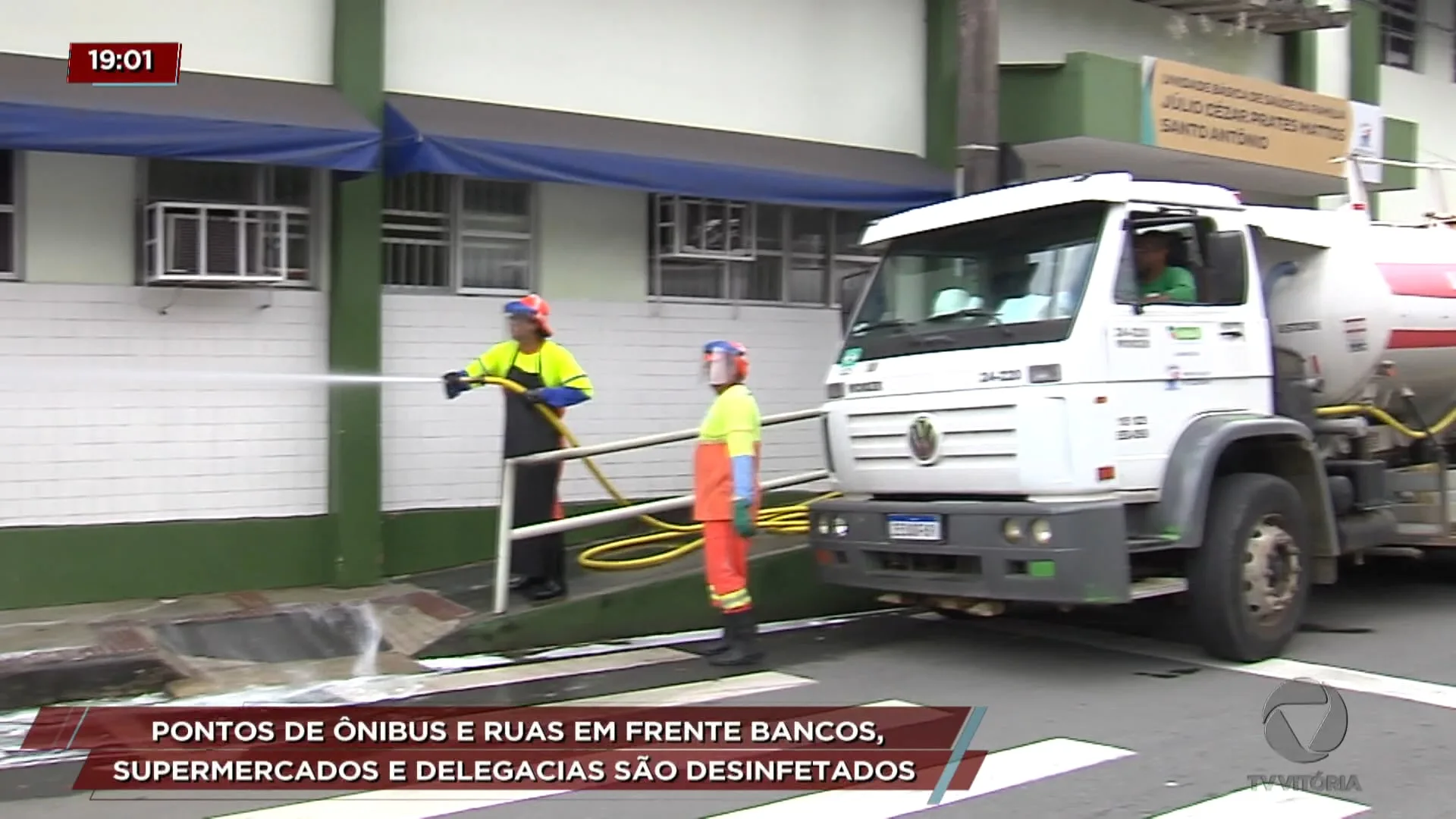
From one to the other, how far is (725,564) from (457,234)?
157 inches

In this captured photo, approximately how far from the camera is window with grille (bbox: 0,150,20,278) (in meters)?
8.80

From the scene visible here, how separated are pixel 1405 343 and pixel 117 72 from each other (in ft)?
27.0

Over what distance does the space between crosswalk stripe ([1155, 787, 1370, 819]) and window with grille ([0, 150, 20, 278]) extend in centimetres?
751

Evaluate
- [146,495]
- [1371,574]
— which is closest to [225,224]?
[146,495]

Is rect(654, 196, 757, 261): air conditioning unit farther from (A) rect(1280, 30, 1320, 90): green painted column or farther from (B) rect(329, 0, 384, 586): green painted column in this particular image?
(A) rect(1280, 30, 1320, 90): green painted column

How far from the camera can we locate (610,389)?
1111cm

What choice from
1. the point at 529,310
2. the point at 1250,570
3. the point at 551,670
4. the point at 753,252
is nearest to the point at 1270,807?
the point at 1250,570

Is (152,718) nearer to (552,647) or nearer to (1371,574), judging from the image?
(552,647)

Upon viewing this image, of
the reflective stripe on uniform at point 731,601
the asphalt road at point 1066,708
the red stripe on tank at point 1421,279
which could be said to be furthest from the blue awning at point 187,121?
the red stripe on tank at point 1421,279

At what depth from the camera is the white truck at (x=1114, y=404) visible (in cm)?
723

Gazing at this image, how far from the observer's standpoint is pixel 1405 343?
883cm

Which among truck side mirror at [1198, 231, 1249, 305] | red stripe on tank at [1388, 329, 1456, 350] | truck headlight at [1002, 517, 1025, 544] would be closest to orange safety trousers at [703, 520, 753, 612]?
truck headlight at [1002, 517, 1025, 544]

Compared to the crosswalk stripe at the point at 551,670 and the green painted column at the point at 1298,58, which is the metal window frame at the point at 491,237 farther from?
the green painted column at the point at 1298,58

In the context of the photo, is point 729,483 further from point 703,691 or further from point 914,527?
point 703,691
